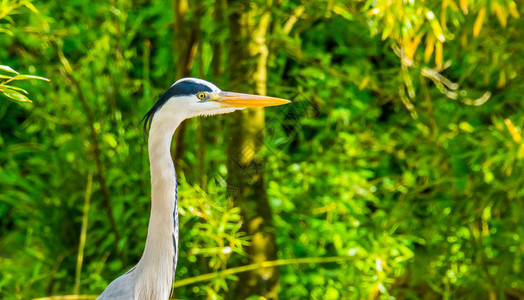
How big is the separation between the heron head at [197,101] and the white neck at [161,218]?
0.06 feet

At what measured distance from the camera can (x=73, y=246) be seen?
2.90 metres

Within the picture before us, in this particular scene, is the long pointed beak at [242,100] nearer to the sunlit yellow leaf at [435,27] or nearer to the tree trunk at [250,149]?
the sunlit yellow leaf at [435,27]

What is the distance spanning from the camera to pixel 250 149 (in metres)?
2.48

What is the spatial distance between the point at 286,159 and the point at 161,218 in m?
1.03

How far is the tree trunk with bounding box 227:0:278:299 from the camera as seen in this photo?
246 centimetres

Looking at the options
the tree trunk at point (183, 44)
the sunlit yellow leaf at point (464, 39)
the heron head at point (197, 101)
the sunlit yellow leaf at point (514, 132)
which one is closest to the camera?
the heron head at point (197, 101)

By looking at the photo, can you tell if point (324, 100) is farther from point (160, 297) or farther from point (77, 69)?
point (160, 297)

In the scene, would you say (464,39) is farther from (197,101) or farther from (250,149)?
(197,101)

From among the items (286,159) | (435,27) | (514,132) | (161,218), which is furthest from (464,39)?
(161,218)

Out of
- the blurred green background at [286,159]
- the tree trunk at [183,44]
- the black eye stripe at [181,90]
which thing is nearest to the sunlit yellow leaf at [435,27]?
the blurred green background at [286,159]

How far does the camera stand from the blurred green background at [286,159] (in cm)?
246

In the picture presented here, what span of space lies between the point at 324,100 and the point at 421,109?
1.17 feet

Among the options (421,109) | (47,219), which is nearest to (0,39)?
(47,219)

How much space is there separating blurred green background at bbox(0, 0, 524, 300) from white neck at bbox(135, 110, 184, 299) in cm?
38
